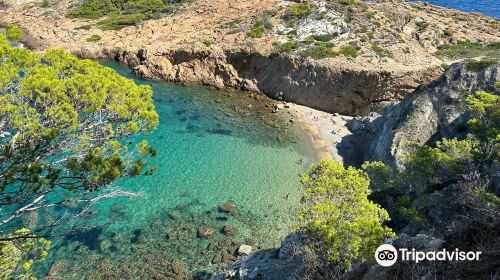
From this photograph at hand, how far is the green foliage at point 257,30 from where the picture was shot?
52.8 meters

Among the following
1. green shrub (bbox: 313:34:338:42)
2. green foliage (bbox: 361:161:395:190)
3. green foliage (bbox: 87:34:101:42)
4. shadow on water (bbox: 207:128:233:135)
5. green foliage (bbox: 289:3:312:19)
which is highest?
green foliage (bbox: 289:3:312:19)

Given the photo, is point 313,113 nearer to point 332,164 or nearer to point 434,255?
point 332,164

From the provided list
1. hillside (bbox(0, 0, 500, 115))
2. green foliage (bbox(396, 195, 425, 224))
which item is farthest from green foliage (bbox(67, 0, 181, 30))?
green foliage (bbox(396, 195, 425, 224))

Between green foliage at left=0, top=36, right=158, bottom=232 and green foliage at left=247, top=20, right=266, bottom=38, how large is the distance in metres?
37.8

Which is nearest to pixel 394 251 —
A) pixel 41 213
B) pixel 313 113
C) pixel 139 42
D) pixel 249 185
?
pixel 249 185

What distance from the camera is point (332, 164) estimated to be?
61.4 feet

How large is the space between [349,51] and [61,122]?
38.7 meters

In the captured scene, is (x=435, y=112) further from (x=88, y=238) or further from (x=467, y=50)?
(x=88, y=238)

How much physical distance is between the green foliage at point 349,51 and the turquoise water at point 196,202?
1128 cm

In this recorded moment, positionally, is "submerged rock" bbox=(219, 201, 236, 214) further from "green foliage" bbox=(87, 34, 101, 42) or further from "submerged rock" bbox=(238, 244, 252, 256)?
"green foliage" bbox=(87, 34, 101, 42)

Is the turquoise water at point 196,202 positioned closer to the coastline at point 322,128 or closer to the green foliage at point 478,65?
the coastline at point 322,128

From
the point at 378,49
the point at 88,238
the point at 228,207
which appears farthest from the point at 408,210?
the point at 378,49

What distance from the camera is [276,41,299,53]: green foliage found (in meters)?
48.9

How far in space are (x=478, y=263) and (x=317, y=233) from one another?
6.68 metres
